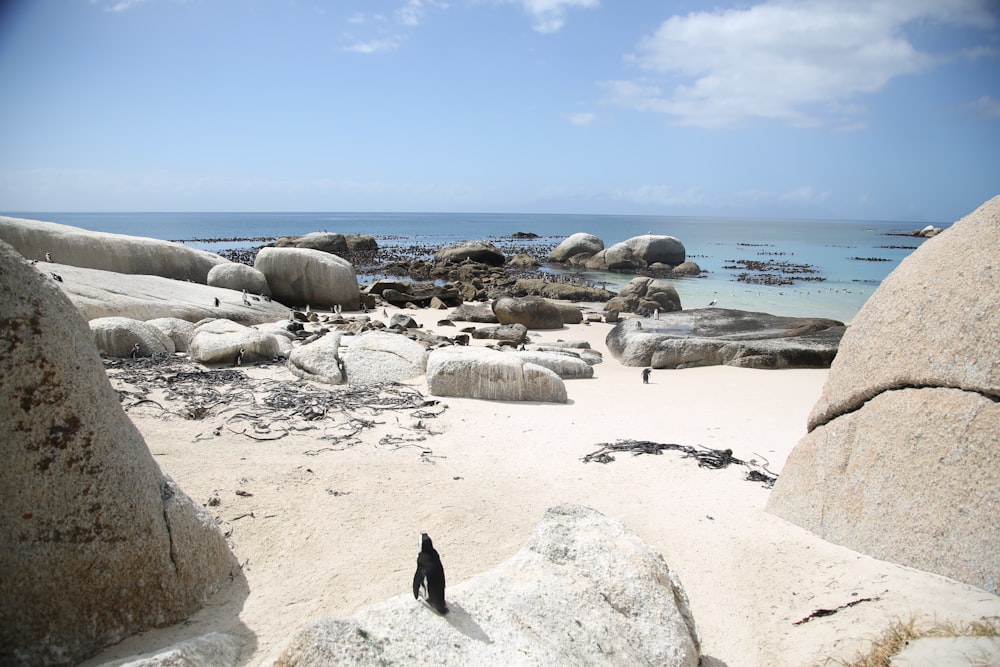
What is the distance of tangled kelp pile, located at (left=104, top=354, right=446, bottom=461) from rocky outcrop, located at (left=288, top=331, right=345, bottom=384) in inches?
9.7

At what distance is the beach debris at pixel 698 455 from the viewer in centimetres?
529

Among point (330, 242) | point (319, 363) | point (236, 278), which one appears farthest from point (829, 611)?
point (330, 242)

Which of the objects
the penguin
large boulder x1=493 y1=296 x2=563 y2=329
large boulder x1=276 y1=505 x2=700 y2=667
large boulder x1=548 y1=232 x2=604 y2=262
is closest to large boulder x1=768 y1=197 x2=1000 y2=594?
large boulder x1=276 y1=505 x2=700 y2=667

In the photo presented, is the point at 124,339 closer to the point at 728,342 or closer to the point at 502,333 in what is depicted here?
the point at 502,333

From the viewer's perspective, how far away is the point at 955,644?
255cm

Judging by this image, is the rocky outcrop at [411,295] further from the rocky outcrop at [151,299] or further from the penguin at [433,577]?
the penguin at [433,577]

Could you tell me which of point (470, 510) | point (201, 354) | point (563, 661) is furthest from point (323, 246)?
point (563, 661)

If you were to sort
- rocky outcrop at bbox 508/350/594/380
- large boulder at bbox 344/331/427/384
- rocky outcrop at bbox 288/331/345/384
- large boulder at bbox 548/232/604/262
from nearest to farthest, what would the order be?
1. rocky outcrop at bbox 288/331/345/384
2. large boulder at bbox 344/331/427/384
3. rocky outcrop at bbox 508/350/594/380
4. large boulder at bbox 548/232/604/262

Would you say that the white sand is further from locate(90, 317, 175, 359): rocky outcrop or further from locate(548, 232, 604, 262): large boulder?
locate(548, 232, 604, 262): large boulder

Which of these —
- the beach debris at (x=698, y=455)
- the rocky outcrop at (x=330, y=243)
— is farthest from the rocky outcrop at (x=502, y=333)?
the rocky outcrop at (x=330, y=243)

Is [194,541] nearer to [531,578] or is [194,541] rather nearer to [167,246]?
[531,578]

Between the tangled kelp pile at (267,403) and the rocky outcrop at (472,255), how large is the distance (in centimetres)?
2476

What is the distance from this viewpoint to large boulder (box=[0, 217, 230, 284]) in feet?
42.1

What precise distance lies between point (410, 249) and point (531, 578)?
41.0 metres
